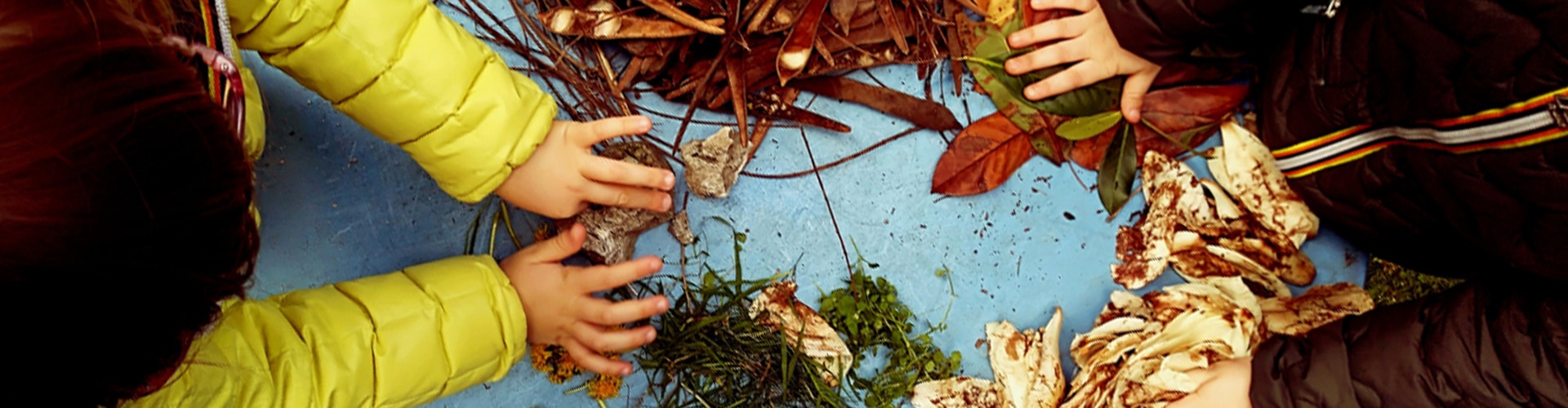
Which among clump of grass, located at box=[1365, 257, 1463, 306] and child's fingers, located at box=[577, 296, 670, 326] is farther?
clump of grass, located at box=[1365, 257, 1463, 306]

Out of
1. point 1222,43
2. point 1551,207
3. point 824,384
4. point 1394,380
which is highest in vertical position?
point 1222,43

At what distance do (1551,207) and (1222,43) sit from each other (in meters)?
0.49

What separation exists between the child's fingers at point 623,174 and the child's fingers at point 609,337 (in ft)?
0.80

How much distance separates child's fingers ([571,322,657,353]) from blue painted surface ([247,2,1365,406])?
0.15 metres

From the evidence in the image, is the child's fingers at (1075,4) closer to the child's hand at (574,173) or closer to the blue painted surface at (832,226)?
the blue painted surface at (832,226)

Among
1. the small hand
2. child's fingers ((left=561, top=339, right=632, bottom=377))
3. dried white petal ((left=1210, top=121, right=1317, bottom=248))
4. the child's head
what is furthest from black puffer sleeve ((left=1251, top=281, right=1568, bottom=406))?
the child's head

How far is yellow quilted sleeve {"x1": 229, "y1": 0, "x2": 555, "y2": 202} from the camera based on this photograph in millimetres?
1000

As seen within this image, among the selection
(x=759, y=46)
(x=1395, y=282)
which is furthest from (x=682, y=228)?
(x=1395, y=282)

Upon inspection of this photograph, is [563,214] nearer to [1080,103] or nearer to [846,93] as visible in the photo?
[846,93]

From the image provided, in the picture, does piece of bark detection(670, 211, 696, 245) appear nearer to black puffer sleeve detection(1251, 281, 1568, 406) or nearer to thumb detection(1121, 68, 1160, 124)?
thumb detection(1121, 68, 1160, 124)

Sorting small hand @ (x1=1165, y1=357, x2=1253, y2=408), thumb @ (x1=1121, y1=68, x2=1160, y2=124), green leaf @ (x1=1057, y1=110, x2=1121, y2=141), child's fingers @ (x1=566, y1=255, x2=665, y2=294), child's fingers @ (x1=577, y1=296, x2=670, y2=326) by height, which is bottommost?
small hand @ (x1=1165, y1=357, x2=1253, y2=408)

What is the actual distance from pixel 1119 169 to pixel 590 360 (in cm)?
96

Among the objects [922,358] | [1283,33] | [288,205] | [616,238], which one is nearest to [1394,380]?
[1283,33]

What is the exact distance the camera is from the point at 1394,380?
3.73 ft
